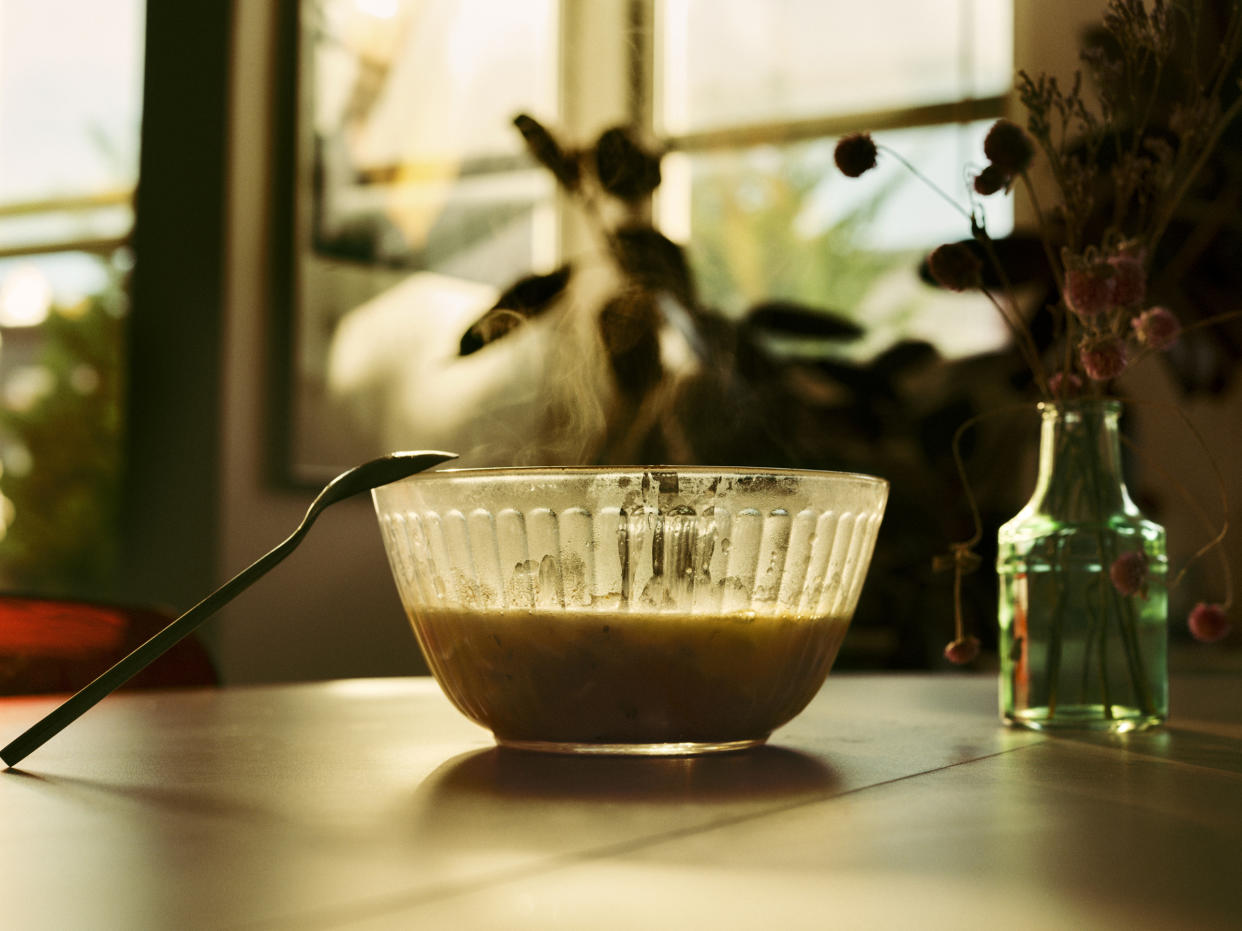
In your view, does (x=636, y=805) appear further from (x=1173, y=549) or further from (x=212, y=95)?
(x=1173, y=549)

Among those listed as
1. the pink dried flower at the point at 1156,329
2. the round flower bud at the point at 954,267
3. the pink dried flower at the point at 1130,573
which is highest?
the round flower bud at the point at 954,267

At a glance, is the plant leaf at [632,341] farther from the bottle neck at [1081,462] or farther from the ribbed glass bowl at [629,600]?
the ribbed glass bowl at [629,600]

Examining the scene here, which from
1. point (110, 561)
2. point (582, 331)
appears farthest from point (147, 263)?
point (582, 331)

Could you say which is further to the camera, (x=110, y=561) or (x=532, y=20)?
(x=532, y=20)

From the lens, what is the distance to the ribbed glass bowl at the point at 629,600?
0.58 meters

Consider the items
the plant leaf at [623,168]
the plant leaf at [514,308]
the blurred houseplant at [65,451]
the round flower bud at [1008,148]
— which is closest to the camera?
the round flower bud at [1008,148]

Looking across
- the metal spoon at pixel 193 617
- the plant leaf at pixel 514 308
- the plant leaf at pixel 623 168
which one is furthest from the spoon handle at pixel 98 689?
the plant leaf at pixel 623 168

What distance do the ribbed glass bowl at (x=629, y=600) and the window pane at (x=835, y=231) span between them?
3.07 meters

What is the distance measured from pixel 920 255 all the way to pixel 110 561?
211 cm

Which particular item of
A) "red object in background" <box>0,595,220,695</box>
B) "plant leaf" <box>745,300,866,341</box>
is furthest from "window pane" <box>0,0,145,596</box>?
"red object in background" <box>0,595,220,695</box>

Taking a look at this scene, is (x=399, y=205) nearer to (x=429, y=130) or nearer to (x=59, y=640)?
(x=429, y=130)

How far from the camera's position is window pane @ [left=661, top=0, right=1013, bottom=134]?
3711 mm

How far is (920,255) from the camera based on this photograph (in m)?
3.59

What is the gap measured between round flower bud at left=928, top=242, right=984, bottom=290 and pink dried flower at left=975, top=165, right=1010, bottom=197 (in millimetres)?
36
